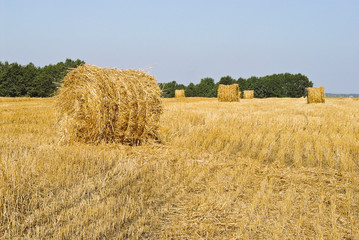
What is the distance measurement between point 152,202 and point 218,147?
315cm

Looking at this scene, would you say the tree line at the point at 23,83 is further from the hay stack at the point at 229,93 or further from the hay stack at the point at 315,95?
the hay stack at the point at 315,95

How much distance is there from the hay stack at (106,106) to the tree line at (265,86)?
56993 millimetres

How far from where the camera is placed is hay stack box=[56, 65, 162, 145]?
6.43 meters

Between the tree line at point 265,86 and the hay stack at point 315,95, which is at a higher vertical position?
the tree line at point 265,86

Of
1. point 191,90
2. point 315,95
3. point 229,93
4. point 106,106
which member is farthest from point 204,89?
point 106,106

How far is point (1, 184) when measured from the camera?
11.4 ft

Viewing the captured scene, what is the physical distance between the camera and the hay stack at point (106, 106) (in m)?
6.43

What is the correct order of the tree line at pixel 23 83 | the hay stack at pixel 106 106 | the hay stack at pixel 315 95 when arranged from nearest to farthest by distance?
the hay stack at pixel 106 106 → the hay stack at pixel 315 95 → the tree line at pixel 23 83

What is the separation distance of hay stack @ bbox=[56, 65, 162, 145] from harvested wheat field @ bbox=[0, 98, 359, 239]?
0.34 metres

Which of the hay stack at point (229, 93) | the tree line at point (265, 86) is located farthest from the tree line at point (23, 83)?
the hay stack at point (229, 93)

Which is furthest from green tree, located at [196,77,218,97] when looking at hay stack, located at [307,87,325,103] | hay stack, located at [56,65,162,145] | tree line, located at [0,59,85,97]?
hay stack, located at [56,65,162,145]

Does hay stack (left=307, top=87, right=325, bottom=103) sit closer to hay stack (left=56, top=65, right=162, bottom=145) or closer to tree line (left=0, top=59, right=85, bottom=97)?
hay stack (left=56, top=65, right=162, bottom=145)

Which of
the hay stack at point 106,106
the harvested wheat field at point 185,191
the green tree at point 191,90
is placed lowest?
the harvested wheat field at point 185,191

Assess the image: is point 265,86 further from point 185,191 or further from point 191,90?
point 185,191
